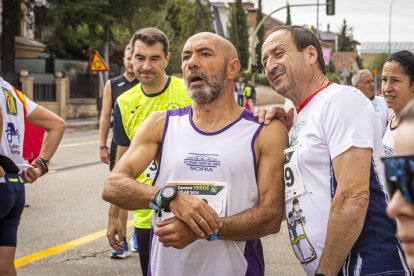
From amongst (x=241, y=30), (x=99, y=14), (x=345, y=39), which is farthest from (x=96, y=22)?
(x=345, y=39)

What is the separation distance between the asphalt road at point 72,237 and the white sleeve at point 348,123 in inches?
156

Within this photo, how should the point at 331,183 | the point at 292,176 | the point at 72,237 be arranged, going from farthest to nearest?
the point at 72,237, the point at 292,176, the point at 331,183

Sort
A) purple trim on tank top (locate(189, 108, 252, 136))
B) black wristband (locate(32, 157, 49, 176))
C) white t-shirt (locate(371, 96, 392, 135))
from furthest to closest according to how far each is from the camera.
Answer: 1. white t-shirt (locate(371, 96, 392, 135))
2. black wristband (locate(32, 157, 49, 176))
3. purple trim on tank top (locate(189, 108, 252, 136))

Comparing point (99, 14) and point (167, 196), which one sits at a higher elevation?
point (99, 14)

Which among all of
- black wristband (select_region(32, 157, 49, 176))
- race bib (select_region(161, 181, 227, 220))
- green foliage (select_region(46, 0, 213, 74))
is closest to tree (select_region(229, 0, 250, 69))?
green foliage (select_region(46, 0, 213, 74))

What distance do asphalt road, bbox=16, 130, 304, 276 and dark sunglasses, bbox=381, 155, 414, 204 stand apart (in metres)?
5.28

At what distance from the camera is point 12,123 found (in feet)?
15.2

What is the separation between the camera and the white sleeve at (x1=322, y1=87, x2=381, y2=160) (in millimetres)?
3035

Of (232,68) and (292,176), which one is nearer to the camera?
(292,176)

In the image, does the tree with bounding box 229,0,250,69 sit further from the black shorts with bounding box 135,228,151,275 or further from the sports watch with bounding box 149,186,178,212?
the sports watch with bounding box 149,186,178,212

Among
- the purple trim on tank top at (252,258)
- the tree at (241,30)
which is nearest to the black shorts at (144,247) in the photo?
the purple trim on tank top at (252,258)

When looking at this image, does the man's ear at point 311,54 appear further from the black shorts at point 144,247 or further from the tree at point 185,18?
the tree at point 185,18

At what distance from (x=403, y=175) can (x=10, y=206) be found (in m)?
3.26

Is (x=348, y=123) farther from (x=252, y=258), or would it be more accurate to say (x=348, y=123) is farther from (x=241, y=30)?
(x=241, y=30)
